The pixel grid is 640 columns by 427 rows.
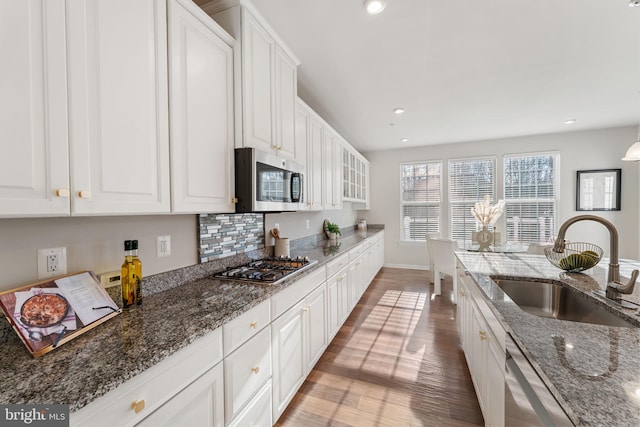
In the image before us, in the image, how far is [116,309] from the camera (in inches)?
45.0

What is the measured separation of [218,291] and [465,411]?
181cm

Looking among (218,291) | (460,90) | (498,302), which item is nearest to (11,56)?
(218,291)

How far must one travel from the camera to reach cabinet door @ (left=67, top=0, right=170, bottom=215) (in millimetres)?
926

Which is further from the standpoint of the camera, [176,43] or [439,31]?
[439,31]

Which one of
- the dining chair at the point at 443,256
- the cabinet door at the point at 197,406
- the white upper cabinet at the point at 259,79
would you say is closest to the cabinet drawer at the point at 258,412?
the cabinet door at the point at 197,406

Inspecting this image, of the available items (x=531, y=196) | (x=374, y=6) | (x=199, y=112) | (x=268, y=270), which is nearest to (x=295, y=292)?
(x=268, y=270)

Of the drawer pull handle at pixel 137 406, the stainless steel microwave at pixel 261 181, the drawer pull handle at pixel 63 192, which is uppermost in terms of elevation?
the stainless steel microwave at pixel 261 181

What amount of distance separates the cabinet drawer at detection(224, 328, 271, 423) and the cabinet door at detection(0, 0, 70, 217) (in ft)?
2.93

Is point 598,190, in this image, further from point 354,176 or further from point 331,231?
point 331,231

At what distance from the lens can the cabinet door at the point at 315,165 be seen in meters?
2.79

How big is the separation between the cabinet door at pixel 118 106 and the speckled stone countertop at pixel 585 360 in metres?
1.51

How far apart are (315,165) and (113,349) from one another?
2.36m

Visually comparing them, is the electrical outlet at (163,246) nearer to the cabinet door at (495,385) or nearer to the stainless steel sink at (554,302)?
the cabinet door at (495,385)

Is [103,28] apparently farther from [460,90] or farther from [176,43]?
[460,90]
